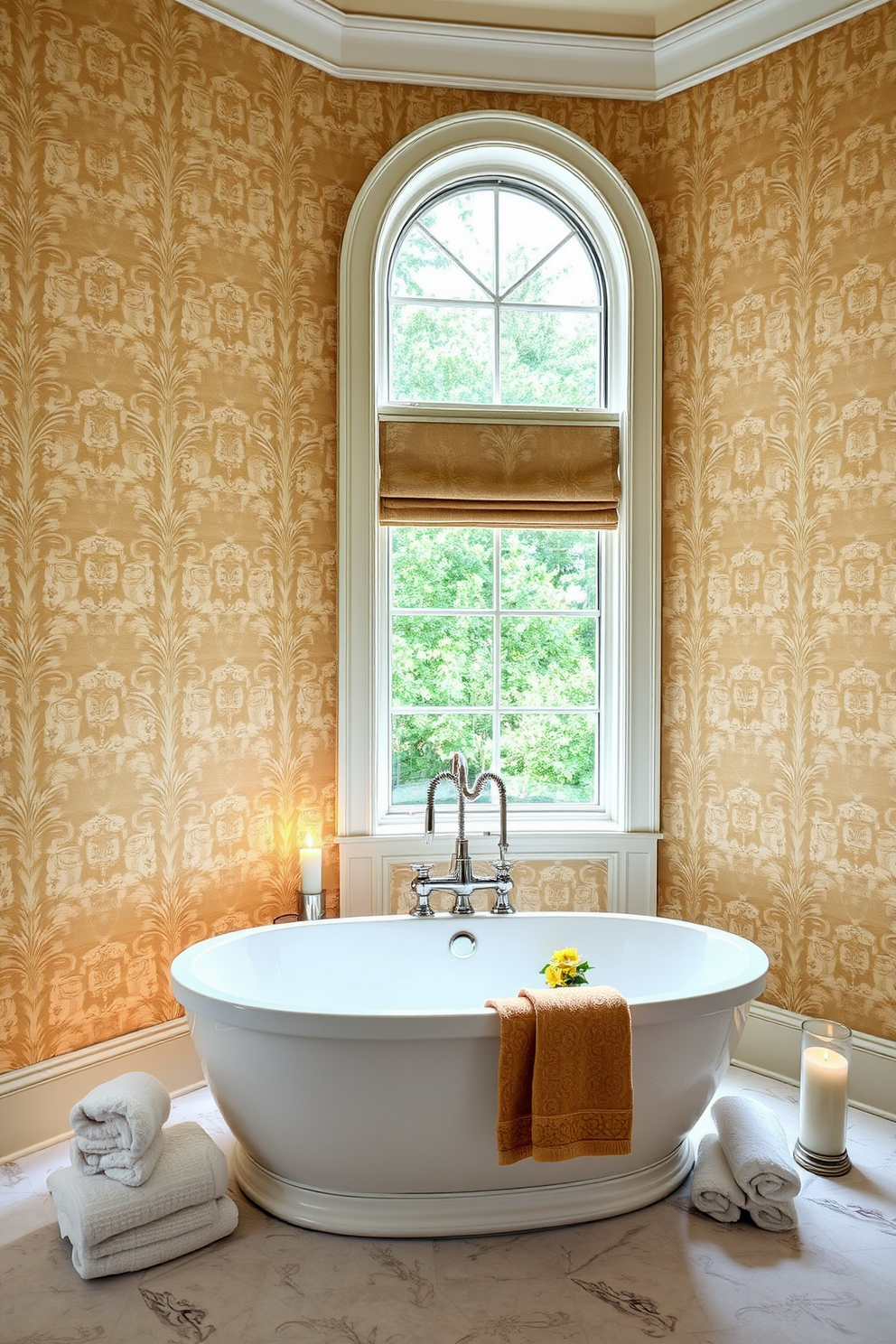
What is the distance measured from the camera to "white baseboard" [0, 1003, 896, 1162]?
2.40 metres

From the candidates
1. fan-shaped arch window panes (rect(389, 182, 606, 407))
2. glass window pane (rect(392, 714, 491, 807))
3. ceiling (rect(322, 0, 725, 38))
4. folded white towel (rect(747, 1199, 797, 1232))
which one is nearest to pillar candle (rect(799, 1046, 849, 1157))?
folded white towel (rect(747, 1199, 797, 1232))

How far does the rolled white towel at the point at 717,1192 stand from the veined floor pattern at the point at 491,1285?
0.03m

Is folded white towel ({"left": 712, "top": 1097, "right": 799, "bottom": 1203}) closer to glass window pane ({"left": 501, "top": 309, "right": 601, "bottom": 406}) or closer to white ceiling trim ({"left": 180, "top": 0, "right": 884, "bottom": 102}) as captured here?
glass window pane ({"left": 501, "top": 309, "right": 601, "bottom": 406})

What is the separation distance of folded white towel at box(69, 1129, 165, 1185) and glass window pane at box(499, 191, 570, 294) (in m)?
2.66

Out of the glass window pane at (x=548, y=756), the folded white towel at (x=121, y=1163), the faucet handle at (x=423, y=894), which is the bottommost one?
the folded white towel at (x=121, y=1163)

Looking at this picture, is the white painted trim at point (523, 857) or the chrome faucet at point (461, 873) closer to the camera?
the chrome faucet at point (461, 873)

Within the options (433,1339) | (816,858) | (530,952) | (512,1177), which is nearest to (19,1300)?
(433,1339)

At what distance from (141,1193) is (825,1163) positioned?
1.56 m

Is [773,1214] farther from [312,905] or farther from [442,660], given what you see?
[442,660]

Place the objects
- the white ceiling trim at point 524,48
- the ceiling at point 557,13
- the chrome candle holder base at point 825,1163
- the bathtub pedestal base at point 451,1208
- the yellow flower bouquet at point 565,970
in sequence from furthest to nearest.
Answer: the ceiling at point 557,13 < the white ceiling trim at point 524,48 < the yellow flower bouquet at point 565,970 < the chrome candle holder base at point 825,1163 < the bathtub pedestal base at point 451,1208

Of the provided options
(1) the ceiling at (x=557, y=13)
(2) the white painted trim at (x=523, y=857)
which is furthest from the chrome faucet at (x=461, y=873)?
(1) the ceiling at (x=557, y=13)

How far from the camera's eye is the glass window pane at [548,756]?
3.22 m

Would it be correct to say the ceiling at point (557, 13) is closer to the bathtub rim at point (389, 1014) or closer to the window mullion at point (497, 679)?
the window mullion at point (497, 679)

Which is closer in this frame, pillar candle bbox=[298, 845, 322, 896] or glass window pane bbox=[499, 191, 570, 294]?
pillar candle bbox=[298, 845, 322, 896]
